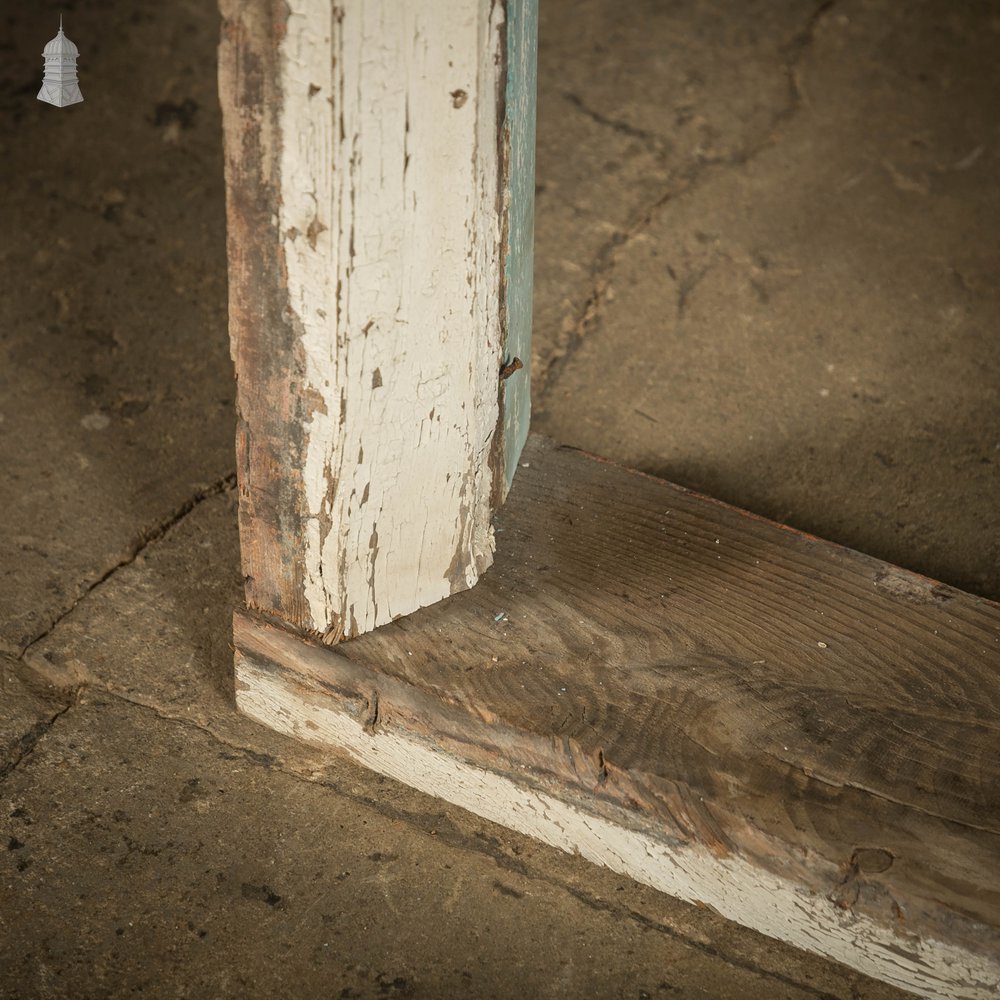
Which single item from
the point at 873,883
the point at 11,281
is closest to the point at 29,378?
the point at 11,281

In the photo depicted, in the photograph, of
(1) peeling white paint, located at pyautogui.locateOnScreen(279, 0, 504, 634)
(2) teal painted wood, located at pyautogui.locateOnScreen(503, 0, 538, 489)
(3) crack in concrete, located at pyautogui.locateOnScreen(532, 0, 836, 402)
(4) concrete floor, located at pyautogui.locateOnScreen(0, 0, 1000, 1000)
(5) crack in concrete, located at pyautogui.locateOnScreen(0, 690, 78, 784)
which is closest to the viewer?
(1) peeling white paint, located at pyautogui.locateOnScreen(279, 0, 504, 634)

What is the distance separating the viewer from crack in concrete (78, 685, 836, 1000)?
1.42 metres

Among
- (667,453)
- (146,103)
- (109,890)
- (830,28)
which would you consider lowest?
(109,890)

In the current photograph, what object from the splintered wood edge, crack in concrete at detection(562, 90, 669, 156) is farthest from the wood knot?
crack in concrete at detection(562, 90, 669, 156)

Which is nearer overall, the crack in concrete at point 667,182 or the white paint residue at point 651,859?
the white paint residue at point 651,859

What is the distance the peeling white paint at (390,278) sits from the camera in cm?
112

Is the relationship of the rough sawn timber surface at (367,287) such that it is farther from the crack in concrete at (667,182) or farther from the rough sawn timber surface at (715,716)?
the crack in concrete at (667,182)

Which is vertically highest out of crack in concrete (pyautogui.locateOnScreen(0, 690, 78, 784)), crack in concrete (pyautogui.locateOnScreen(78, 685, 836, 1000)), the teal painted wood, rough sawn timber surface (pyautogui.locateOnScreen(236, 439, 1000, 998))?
the teal painted wood

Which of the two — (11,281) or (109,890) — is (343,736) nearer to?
(109,890)

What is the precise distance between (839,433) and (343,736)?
1099 mm

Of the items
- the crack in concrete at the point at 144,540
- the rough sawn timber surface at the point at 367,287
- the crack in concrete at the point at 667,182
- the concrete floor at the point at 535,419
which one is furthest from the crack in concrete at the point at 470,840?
the crack in concrete at the point at 667,182

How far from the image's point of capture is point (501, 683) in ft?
4.82

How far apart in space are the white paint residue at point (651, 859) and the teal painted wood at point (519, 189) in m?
0.41

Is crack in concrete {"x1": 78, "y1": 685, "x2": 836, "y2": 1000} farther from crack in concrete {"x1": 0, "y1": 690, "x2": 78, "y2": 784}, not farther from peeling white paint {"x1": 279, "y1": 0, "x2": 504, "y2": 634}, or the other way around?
peeling white paint {"x1": 279, "y1": 0, "x2": 504, "y2": 634}
